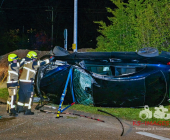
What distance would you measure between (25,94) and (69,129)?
241 cm

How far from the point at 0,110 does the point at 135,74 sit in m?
4.30

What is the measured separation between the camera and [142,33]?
11773mm

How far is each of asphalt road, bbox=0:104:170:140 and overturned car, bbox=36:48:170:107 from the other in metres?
0.59

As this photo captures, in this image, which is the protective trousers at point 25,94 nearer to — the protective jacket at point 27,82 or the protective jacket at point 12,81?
the protective jacket at point 27,82

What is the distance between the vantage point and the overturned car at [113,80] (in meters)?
7.45

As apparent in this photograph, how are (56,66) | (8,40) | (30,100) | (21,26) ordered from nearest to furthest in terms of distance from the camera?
(56,66) → (30,100) → (8,40) → (21,26)

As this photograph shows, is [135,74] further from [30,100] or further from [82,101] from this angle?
[30,100]

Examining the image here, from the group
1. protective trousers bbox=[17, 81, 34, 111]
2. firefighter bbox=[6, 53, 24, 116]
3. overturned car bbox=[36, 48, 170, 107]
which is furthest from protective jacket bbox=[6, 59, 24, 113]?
overturned car bbox=[36, 48, 170, 107]

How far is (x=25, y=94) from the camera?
8492 millimetres

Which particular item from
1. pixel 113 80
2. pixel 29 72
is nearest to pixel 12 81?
pixel 29 72

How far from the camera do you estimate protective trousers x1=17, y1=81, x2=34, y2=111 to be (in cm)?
846

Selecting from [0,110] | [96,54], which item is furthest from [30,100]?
[96,54]

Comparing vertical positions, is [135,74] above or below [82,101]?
above

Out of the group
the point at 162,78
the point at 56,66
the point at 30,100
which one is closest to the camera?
the point at 162,78
